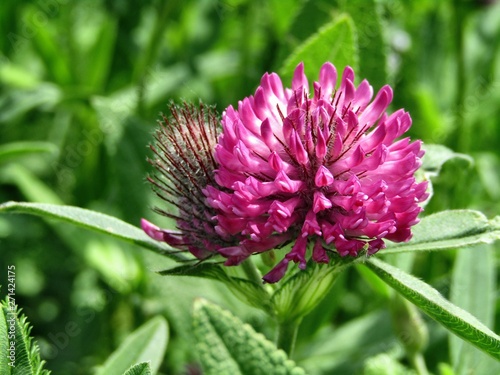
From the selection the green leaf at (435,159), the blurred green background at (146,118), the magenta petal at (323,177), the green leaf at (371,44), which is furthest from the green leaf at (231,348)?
the green leaf at (371,44)

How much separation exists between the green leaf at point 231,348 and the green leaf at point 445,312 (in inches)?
8.7

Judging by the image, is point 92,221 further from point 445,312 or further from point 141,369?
point 445,312

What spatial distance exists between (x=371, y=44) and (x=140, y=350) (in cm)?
104

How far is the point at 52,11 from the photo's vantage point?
340cm

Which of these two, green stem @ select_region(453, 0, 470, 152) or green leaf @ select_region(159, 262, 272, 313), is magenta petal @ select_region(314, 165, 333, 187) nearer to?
green leaf @ select_region(159, 262, 272, 313)

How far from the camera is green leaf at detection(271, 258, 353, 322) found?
135cm

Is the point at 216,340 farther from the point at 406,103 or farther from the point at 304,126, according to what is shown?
the point at 406,103

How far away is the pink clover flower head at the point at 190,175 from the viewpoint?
1404 millimetres

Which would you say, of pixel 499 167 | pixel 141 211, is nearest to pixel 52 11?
pixel 141 211

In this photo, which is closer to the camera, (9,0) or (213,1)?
(9,0)

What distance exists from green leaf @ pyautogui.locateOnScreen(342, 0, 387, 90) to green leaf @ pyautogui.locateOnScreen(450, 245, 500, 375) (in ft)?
1.73

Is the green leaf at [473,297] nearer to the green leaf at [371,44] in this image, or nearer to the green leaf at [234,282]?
the green leaf at [371,44]

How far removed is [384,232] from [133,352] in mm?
668

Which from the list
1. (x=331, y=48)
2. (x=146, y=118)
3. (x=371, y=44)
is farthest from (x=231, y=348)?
(x=146, y=118)
